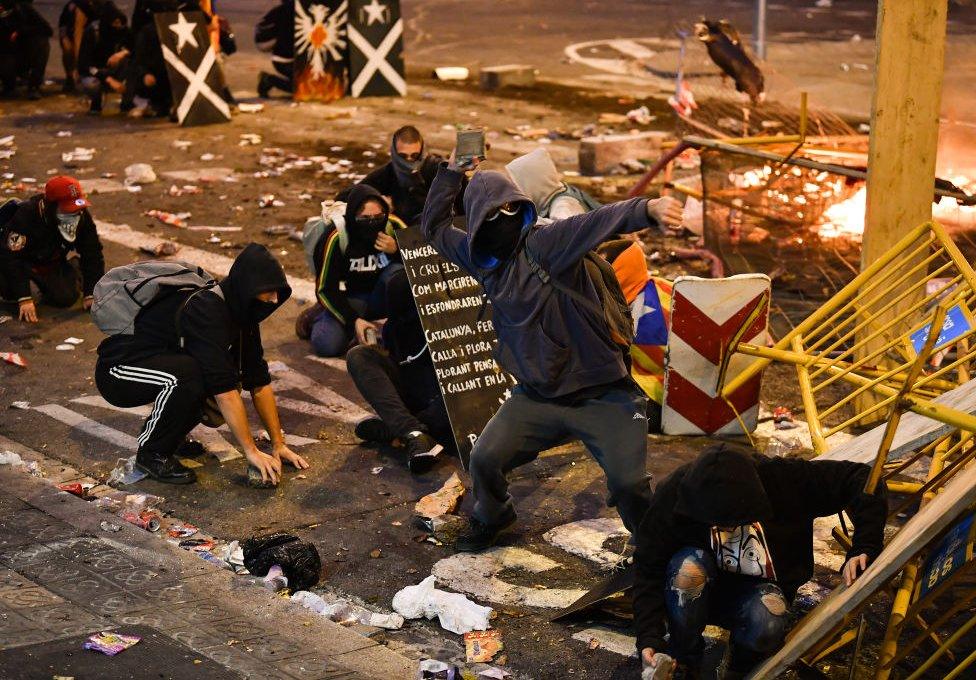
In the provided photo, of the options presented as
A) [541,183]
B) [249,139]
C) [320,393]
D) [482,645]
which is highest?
[541,183]

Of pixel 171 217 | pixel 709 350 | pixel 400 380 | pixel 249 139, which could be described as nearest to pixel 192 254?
pixel 171 217

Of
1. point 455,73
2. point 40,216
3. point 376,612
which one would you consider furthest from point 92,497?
point 455,73

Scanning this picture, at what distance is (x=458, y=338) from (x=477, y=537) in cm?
161

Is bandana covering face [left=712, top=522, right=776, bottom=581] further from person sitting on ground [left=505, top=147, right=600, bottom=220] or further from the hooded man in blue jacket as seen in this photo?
person sitting on ground [left=505, top=147, right=600, bottom=220]

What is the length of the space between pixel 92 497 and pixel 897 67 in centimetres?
477

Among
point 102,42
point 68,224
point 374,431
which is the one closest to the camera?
point 374,431

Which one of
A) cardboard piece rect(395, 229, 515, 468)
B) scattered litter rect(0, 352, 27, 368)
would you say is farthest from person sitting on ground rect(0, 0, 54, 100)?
cardboard piece rect(395, 229, 515, 468)

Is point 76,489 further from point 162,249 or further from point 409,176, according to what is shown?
point 162,249

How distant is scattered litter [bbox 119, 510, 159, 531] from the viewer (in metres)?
6.79

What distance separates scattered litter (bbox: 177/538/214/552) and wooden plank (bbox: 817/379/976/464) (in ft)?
9.31

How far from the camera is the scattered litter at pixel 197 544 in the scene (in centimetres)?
661

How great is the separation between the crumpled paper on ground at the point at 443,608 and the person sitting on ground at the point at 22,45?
14.6 m

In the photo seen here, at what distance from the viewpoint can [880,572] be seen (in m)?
4.34

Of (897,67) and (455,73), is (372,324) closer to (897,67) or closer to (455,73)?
(897,67)
